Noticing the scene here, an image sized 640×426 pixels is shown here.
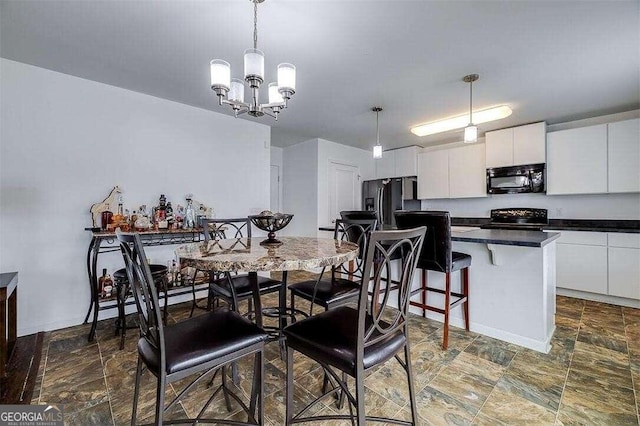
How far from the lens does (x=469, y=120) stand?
329cm

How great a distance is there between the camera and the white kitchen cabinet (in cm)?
523

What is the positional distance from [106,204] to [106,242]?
1.21 ft

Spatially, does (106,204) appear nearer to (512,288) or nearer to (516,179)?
(512,288)

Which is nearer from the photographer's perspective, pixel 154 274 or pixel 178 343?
pixel 178 343

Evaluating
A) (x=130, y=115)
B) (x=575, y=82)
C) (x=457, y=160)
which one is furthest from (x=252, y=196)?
(x=575, y=82)

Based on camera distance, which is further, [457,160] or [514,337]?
[457,160]

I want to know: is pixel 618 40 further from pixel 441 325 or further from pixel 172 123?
pixel 172 123

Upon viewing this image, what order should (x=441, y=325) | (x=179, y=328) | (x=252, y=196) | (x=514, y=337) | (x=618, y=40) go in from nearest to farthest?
1. (x=179, y=328)
2. (x=618, y=40)
3. (x=514, y=337)
4. (x=441, y=325)
5. (x=252, y=196)

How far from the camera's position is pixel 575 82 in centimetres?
274

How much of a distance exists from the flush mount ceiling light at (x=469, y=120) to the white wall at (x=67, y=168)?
9.96 ft

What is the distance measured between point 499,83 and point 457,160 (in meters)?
2.05

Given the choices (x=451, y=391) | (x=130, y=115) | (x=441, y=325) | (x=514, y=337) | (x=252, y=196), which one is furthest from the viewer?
(x=252, y=196)

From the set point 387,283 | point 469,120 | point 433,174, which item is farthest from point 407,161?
point 387,283

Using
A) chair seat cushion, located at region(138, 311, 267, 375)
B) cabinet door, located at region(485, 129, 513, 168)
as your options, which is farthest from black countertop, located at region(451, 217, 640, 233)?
chair seat cushion, located at region(138, 311, 267, 375)
